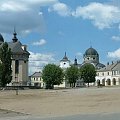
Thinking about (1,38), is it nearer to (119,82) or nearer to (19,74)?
(19,74)

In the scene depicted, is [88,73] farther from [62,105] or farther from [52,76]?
[62,105]

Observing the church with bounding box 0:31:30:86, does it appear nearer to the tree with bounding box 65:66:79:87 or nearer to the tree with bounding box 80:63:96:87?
the tree with bounding box 65:66:79:87

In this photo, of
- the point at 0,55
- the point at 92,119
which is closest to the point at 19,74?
the point at 0,55

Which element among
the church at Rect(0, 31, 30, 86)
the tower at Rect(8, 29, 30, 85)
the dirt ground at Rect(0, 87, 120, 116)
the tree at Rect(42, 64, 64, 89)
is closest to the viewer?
the dirt ground at Rect(0, 87, 120, 116)

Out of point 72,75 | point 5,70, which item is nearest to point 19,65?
point 72,75

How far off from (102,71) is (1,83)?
328 ft

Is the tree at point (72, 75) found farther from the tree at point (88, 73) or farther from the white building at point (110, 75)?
the white building at point (110, 75)

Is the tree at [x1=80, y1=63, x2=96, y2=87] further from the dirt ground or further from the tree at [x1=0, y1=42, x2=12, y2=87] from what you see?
the dirt ground

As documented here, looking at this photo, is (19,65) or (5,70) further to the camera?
(19,65)

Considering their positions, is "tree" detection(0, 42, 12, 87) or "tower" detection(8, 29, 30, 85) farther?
"tower" detection(8, 29, 30, 85)

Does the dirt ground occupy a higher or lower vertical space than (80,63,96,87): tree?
lower

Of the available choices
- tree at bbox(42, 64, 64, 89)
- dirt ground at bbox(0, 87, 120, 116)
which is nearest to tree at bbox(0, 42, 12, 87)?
tree at bbox(42, 64, 64, 89)

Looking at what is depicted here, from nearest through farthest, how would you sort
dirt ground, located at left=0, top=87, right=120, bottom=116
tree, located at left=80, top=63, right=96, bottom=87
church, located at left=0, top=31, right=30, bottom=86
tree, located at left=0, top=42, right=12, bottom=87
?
dirt ground, located at left=0, top=87, right=120, bottom=116 < tree, located at left=0, top=42, right=12, bottom=87 < church, located at left=0, top=31, right=30, bottom=86 < tree, located at left=80, top=63, right=96, bottom=87

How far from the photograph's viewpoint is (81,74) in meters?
150
